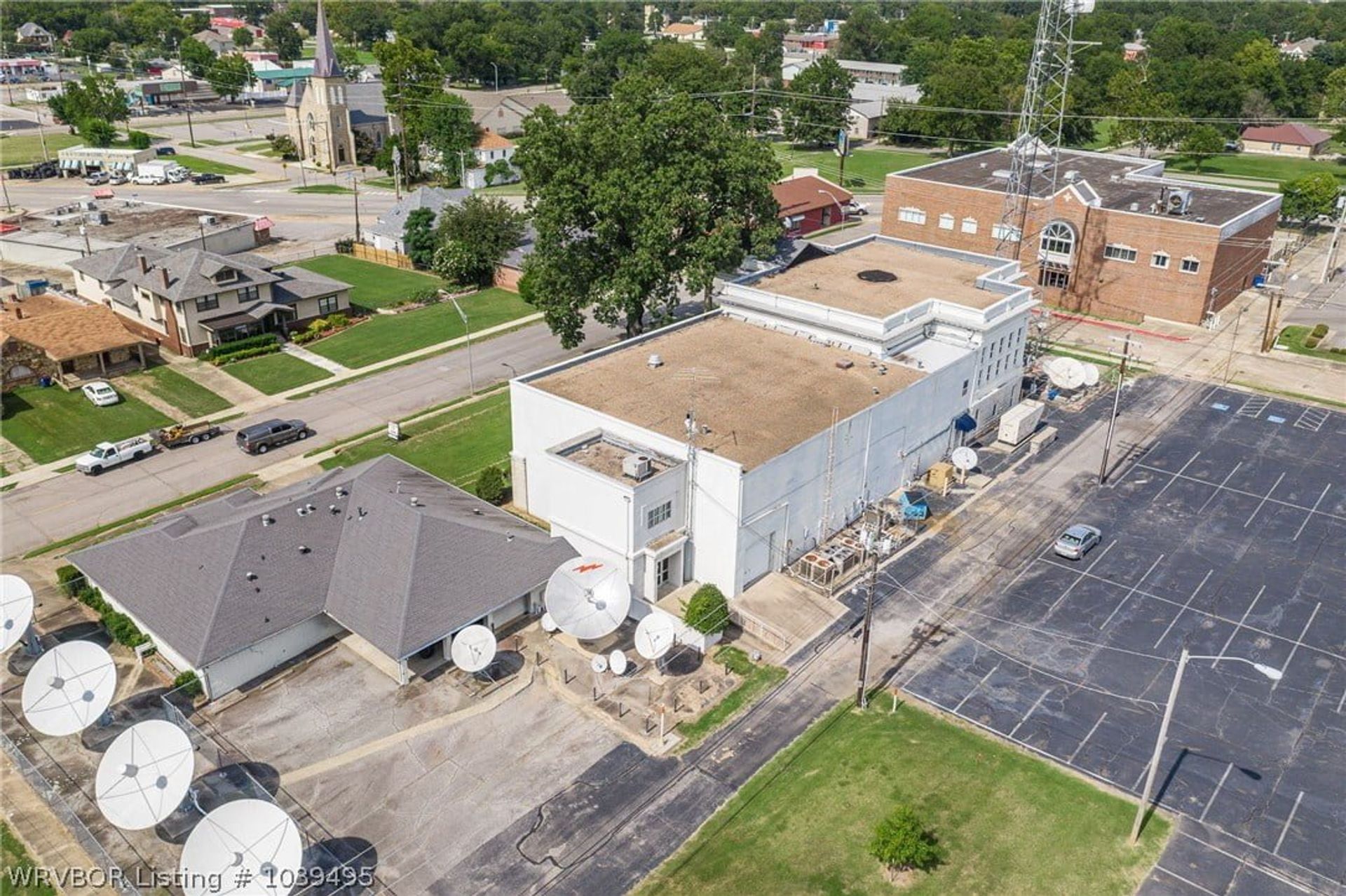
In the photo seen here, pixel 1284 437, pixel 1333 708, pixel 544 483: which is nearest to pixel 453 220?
pixel 544 483

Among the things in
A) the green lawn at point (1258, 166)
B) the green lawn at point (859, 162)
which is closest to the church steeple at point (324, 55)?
the green lawn at point (859, 162)

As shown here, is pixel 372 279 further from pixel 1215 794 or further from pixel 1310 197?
pixel 1310 197

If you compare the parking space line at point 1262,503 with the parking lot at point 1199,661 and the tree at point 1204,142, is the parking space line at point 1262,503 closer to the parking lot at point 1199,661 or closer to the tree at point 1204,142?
the parking lot at point 1199,661

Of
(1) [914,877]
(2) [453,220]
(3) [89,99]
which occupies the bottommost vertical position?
(1) [914,877]

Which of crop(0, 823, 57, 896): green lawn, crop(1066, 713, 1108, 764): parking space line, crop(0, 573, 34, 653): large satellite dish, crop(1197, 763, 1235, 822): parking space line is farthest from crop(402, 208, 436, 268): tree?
crop(1197, 763, 1235, 822): parking space line

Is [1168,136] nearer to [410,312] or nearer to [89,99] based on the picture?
[410,312]

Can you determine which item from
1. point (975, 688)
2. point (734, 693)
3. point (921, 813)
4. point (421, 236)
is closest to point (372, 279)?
point (421, 236)

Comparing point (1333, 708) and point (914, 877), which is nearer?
point (914, 877)
